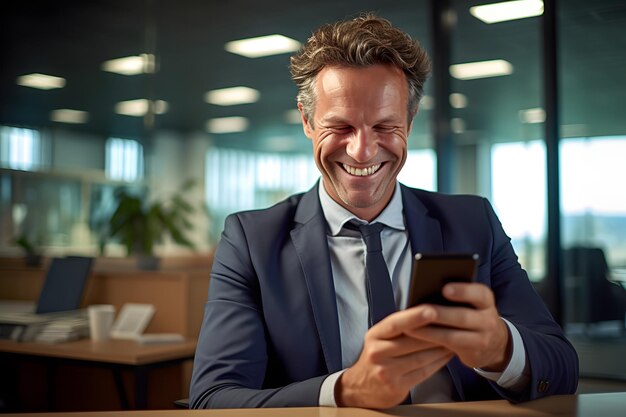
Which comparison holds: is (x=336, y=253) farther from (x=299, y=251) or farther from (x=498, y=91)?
(x=498, y=91)

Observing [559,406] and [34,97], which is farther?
[34,97]

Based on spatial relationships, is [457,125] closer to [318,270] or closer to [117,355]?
[117,355]

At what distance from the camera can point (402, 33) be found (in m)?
1.47

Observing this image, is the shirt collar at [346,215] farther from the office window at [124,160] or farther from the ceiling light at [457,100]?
the office window at [124,160]

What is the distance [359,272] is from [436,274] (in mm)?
614

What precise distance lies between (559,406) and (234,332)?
645 mm

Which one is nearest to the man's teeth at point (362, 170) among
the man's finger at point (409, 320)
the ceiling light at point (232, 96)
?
the man's finger at point (409, 320)

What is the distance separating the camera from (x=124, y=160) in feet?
20.1

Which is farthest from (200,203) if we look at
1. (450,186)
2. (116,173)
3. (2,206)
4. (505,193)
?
(505,193)

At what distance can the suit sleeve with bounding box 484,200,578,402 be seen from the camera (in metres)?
1.18

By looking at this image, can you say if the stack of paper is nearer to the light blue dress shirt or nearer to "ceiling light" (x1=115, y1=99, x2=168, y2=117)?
the light blue dress shirt

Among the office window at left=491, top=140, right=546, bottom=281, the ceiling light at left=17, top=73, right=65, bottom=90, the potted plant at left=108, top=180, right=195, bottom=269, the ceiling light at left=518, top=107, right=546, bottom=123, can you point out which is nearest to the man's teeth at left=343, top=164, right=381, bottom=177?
the potted plant at left=108, top=180, right=195, bottom=269

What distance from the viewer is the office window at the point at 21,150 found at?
20.1 feet

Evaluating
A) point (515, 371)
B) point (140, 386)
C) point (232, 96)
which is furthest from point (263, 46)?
point (515, 371)
